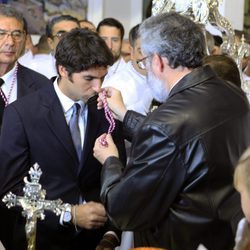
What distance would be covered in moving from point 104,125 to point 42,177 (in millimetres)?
326

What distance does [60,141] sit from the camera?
97.1 inches

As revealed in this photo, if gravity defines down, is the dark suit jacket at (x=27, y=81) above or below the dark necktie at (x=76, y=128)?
below

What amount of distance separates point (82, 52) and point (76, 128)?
30cm

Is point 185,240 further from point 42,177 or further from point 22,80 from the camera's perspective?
point 22,80

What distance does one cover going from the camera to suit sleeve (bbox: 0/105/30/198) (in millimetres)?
2418

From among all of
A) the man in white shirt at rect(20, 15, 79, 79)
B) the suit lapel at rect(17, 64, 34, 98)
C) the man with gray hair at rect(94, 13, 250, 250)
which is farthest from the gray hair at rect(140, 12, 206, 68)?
the man in white shirt at rect(20, 15, 79, 79)

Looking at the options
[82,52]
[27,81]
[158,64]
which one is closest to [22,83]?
[27,81]

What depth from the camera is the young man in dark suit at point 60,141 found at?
244 centimetres

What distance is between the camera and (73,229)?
8.15ft

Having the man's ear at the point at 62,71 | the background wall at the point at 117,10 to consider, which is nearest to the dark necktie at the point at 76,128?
the man's ear at the point at 62,71

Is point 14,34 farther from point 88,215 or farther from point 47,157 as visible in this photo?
point 88,215

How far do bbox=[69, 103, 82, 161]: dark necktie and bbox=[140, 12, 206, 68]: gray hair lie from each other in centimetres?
49

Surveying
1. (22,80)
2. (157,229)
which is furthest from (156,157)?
(22,80)

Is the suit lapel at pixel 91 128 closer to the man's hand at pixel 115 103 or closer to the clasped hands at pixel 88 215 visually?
the man's hand at pixel 115 103
